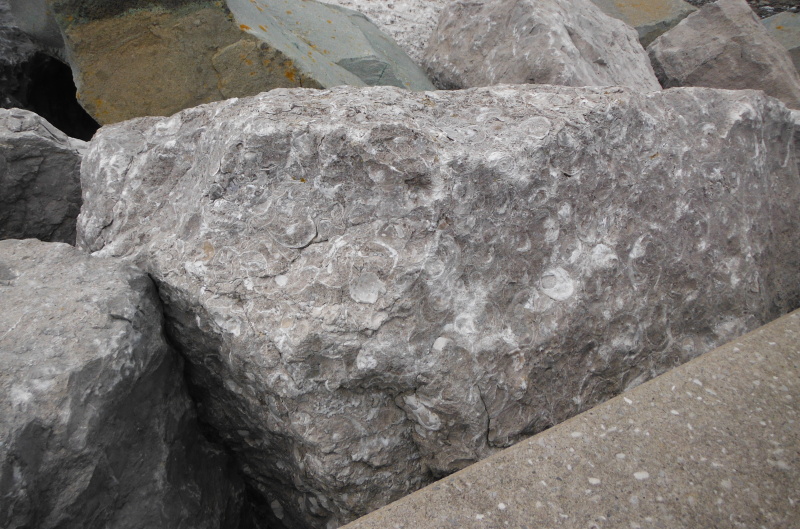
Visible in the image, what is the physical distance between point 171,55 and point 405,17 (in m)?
1.75

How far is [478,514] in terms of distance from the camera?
3.84 feet

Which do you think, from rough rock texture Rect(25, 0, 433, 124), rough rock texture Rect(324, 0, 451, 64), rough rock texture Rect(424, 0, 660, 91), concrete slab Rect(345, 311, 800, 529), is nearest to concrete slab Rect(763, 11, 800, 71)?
rough rock texture Rect(424, 0, 660, 91)

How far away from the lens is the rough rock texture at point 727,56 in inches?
129

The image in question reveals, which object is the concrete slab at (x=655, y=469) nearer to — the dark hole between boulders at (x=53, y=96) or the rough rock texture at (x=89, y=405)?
the rough rock texture at (x=89, y=405)

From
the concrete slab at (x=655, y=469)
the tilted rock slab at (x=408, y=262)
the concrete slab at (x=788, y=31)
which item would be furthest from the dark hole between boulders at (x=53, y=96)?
the concrete slab at (x=788, y=31)

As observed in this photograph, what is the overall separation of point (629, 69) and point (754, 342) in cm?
208

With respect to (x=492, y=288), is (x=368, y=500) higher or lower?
lower

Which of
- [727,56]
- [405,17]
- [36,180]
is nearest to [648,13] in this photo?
[727,56]

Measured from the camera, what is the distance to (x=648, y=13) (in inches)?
167

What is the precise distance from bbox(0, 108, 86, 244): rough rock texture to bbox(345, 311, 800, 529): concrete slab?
164 centimetres

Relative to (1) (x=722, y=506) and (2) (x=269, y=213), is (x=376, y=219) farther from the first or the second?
(1) (x=722, y=506)

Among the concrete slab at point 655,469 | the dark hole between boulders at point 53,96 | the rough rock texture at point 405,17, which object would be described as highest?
the rough rock texture at point 405,17

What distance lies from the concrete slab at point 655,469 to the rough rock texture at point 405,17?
2749mm

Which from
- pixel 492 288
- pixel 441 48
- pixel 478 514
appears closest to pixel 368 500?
pixel 478 514
